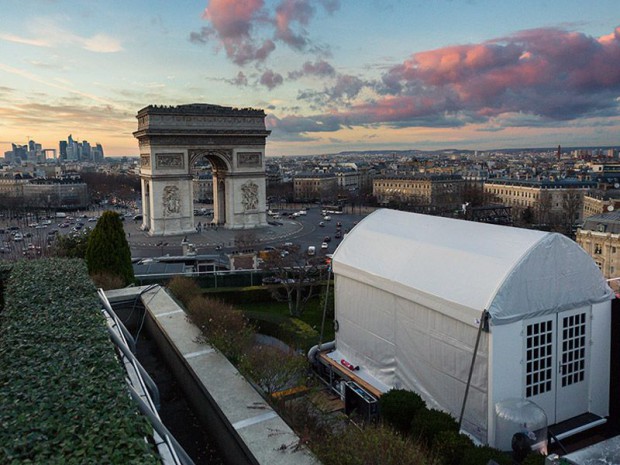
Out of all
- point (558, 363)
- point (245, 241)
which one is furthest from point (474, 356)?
point (245, 241)

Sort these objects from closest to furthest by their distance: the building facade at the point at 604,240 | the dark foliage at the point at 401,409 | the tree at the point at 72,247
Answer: the dark foliage at the point at 401,409 < the tree at the point at 72,247 < the building facade at the point at 604,240

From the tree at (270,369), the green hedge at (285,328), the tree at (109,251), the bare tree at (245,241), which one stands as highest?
the tree at (109,251)

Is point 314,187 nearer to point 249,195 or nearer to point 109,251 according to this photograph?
point 249,195

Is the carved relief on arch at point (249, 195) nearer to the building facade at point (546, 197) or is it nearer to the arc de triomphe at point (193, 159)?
the arc de triomphe at point (193, 159)

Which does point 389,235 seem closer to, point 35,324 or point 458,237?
point 458,237

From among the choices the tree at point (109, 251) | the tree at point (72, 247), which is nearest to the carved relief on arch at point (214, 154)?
the tree at point (72, 247)

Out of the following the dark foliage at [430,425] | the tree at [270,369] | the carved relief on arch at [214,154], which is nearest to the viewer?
the dark foliage at [430,425]
